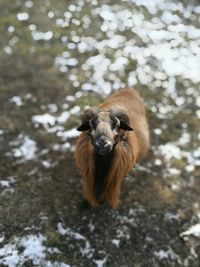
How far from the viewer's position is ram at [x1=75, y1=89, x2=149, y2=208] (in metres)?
6.04

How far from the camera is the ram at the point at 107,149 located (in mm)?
6043

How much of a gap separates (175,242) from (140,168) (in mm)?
1509

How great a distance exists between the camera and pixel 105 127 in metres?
6.00

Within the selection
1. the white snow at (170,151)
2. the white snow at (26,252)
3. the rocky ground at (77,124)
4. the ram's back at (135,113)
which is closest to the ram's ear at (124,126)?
the ram's back at (135,113)

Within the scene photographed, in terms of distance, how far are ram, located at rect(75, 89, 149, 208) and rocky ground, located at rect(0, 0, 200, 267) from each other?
604 mm

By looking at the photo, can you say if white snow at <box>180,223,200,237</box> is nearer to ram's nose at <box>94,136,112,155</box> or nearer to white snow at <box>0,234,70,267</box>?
white snow at <box>0,234,70,267</box>

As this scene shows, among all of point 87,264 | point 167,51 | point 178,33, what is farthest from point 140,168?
point 178,33

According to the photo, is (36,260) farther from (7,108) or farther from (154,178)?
(7,108)

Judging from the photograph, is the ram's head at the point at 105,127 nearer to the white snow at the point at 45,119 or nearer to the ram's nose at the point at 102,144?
the ram's nose at the point at 102,144

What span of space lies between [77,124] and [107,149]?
124 inches

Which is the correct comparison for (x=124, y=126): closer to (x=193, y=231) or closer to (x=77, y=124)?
(x=193, y=231)

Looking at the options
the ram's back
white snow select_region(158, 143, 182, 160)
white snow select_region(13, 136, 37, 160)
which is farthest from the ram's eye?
white snow select_region(158, 143, 182, 160)

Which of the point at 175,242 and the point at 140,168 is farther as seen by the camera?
the point at 140,168

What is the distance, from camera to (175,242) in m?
7.40
